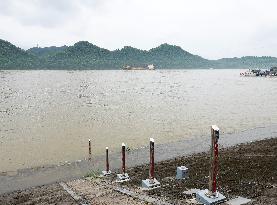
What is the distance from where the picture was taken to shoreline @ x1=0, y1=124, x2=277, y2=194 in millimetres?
20125

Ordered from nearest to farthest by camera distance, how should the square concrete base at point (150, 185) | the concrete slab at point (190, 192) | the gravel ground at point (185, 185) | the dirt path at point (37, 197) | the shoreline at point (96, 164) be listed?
1. the gravel ground at point (185, 185)
2. the concrete slab at point (190, 192)
3. the square concrete base at point (150, 185)
4. the dirt path at point (37, 197)
5. the shoreline at point (96, 164)

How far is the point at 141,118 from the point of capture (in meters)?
43.6

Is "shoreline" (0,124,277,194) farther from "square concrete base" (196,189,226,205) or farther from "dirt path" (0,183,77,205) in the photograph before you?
"square concrete base" (196,189,226,205)

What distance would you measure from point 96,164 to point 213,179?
538 inches

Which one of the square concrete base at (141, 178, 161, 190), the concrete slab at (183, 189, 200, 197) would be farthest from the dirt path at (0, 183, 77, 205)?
the concrete slab at (183, 189, 200, 197)

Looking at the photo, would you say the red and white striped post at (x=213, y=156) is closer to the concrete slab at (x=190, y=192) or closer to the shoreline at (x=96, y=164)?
the concrete slab at (x=190, y=192)

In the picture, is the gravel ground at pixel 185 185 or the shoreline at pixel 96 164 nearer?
the gravel ground at pixel 185 185

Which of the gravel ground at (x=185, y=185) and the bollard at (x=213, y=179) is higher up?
the bollard at (x=213, y=179)

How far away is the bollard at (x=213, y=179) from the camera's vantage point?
9938 millimetres

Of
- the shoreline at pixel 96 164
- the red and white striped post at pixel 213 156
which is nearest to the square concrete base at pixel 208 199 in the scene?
the red and white striped post at pixel 213 156

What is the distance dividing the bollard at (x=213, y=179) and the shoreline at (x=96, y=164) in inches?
451

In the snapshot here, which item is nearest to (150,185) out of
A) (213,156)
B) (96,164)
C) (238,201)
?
(238,201)

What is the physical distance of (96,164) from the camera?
22953 mm

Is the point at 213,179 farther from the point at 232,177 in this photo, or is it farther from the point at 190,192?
the point at 232,177
